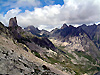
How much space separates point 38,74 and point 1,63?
20.5 m

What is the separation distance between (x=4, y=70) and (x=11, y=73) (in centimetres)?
293

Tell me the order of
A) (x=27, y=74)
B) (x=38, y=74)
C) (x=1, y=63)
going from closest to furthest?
(x=1, y=63) < (x=27, y=74) < (x=38, y=74)

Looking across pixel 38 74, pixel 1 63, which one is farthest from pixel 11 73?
pixel 38 74

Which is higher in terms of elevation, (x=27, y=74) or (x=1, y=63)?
(x=1, y=63)

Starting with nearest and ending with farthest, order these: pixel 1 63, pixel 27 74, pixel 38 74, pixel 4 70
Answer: pixel 4 70 < pixel 1 63 < pixel 27 74 < pixel 38 74

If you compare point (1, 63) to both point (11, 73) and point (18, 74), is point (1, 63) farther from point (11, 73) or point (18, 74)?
point (18, 74)

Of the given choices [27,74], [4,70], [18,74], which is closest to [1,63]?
[4,70]

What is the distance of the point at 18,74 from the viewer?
3675 cm

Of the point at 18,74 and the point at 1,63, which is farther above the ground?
the point at 1,63

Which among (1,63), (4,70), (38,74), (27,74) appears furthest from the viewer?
(38,74)

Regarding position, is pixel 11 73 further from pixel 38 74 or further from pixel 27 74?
pixel 38 74

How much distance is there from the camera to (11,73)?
3466cm

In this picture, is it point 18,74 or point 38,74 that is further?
point 38,74

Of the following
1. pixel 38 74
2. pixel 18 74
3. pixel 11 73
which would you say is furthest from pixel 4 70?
pixel 38 74
